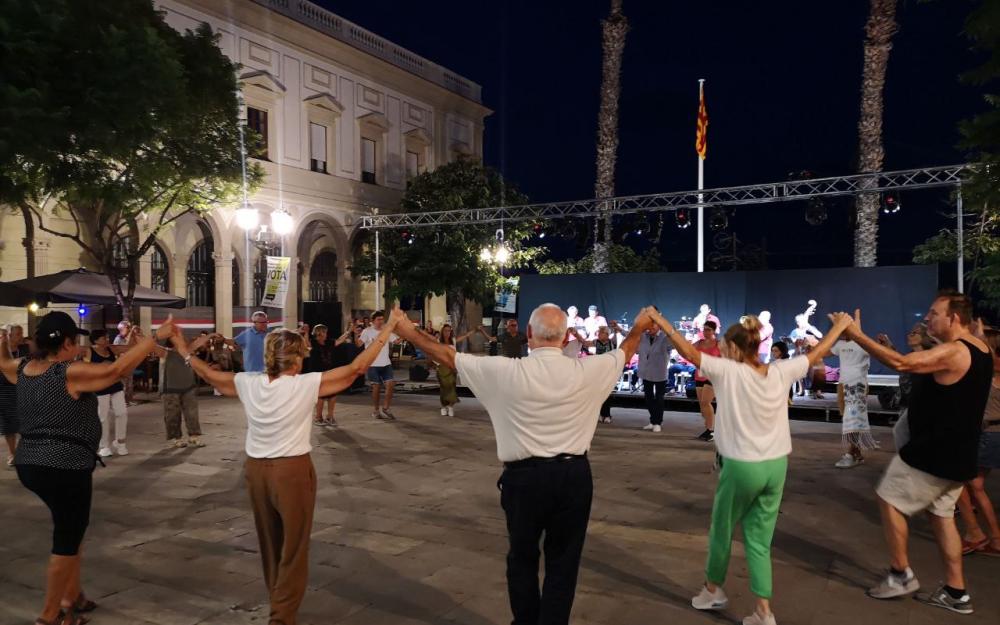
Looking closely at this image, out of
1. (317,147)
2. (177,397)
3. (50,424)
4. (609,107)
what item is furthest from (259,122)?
(50,424)

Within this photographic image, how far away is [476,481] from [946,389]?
15.8ft

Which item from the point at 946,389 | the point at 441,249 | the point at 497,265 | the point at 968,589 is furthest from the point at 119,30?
the point at 497,265

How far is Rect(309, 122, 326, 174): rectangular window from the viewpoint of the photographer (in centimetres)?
2520

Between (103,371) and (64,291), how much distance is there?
12.6 meters

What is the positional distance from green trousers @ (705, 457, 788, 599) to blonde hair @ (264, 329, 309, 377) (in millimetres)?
2421

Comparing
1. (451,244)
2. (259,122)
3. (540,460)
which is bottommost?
(540,460)

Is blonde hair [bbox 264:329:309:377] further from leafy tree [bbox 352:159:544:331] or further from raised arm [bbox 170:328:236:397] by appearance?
leafy tree [bbox 352:159:544:331]

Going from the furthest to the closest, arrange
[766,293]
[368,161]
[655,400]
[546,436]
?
[368,161], [766,293], [655,400], [546,436]

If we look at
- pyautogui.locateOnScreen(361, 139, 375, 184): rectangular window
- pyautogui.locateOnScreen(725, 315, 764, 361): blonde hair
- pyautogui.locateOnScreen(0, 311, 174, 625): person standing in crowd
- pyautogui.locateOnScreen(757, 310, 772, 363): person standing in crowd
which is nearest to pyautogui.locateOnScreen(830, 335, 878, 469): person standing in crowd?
pyautogui.locateOnScreen(725, 315, 764, 361): blonde hair

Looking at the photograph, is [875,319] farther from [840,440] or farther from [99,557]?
[99,557]

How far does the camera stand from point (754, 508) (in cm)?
405

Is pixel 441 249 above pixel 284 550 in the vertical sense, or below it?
above

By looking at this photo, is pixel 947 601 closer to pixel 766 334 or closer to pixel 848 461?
pixel 848 461

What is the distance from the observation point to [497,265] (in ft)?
82.0
